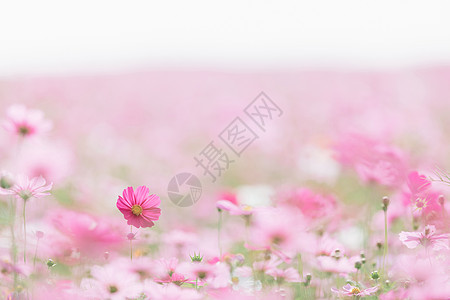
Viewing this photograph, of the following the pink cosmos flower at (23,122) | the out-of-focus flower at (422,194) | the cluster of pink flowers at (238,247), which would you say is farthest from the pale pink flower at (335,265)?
the pink cosmos flower at (23,122)

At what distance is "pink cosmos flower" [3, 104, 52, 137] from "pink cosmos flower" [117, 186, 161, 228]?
351mm

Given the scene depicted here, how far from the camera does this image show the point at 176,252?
42.1 inches

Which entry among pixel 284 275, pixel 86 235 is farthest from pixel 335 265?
pixel 86 235

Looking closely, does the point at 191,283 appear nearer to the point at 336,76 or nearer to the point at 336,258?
the point at 336,258

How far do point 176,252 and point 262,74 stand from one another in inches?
146

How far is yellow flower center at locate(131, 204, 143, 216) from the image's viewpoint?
0.72m

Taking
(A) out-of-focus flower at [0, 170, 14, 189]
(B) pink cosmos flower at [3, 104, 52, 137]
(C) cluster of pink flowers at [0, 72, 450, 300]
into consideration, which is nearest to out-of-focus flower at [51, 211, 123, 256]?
(C) cluster of pink flowers at [0, 72, 450, 300]

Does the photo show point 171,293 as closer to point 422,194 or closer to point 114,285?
point 114,285

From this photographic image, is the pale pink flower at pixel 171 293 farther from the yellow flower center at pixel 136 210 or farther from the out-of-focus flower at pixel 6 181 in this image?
the out-of-focus flower at pixel 6 181

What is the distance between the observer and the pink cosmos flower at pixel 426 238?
2.45 ft

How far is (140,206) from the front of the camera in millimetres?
719

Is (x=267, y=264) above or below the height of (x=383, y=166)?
below

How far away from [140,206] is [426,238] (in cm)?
34

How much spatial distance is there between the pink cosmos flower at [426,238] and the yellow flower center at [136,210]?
30cm
